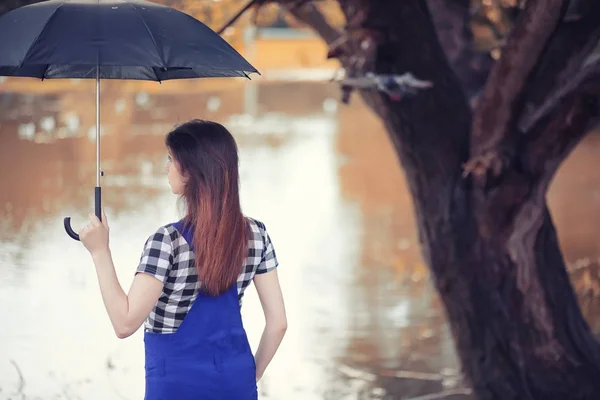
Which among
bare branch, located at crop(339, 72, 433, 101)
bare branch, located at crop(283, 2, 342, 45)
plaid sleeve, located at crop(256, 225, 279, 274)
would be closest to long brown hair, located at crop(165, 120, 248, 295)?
plaid sleeve, located at crop(256, 225, 279, 274)

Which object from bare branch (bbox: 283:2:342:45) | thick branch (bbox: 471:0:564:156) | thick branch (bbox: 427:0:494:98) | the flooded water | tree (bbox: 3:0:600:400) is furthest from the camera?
the flooded water

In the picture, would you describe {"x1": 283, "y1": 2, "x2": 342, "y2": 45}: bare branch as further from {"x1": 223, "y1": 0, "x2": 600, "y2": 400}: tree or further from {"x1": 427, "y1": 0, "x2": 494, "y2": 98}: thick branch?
{"x1": 223, "y1": 0, "x2": 600, "y2": 400}: tree

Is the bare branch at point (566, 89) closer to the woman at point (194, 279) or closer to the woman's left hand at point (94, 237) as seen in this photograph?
the woman at point (194, 279)

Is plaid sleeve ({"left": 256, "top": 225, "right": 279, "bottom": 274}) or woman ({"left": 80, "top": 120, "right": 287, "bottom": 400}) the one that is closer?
woman ({"left": 80, "top": 120, "right": 287, "bottom": 400})

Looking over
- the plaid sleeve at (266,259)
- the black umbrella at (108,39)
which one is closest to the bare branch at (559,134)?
the black umbrella at (108,39)

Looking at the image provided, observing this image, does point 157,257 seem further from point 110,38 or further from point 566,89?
point 566,89

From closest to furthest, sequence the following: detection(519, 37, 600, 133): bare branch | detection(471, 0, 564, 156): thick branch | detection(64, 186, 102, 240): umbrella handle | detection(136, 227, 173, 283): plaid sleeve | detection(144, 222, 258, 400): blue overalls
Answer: detection(136, 227, 173, 283): plaid sleeve, detection(144, 222, 258, 400): blue overalls, detection(64, 186, 102, 240): umbrella handle, detection(471, 0, 564, 156): thick branch, detection(519, 37, 600, 133): bare branch

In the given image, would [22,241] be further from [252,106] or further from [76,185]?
[252,106]

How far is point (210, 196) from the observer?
327cm

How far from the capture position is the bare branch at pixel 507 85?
5250 millimetres

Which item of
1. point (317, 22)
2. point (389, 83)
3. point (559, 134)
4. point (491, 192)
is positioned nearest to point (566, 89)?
point (559, 134)

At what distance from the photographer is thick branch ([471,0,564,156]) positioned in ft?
17.2

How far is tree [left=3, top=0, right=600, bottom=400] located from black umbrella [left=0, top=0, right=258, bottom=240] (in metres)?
2.10

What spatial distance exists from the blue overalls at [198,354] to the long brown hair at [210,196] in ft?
0.23
